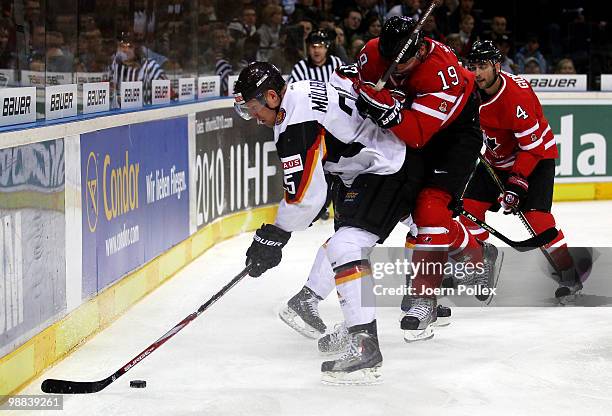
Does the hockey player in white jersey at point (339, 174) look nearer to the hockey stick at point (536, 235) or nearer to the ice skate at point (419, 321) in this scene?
the ice skate at point (419, 321)

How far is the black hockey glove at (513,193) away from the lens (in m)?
5.65

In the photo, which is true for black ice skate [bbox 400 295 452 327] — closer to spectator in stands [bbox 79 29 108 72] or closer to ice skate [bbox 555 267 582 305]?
ice skate [bbox 555 267 582 305]

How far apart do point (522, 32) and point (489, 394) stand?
22.6 ft

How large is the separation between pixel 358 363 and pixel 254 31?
5.24m

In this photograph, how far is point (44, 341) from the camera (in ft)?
Result: 14.0

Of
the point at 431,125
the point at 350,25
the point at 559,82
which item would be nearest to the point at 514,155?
the point at 431,125

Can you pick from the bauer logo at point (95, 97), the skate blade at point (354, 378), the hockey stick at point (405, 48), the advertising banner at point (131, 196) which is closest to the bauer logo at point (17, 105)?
the advertising banner at point (131, 196)

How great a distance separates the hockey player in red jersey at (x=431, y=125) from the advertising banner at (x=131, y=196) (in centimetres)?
120

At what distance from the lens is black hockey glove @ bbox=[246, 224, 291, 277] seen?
165 inches

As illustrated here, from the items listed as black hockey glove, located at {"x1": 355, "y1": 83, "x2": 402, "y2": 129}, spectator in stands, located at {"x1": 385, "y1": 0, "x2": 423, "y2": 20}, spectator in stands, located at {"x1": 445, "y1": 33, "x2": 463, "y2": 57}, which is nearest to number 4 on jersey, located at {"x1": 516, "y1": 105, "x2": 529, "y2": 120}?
black hockey glove, located at {"x1": 355, "y1": 83, "x2": 402, "y2": 129}

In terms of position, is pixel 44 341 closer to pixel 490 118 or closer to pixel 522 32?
pixel 490 118

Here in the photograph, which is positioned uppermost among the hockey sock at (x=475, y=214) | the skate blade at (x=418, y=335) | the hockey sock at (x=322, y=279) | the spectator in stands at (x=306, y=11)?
the spectator in stands at (x=306, y=11)

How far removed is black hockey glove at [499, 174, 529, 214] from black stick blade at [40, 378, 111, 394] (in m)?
2.45

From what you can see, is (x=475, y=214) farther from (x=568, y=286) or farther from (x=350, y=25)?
(x=350, y=25)
